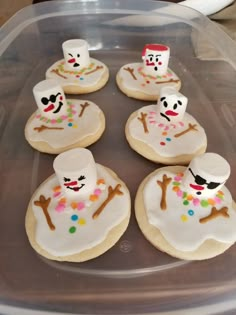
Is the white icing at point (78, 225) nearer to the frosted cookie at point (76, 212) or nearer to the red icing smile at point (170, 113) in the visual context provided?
the frosted cookie at point (76, 212)

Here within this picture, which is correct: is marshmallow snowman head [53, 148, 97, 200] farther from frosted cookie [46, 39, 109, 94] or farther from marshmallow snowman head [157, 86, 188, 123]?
frosted cookie [46, 39, 109, 94]

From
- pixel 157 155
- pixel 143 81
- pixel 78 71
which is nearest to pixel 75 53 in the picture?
pixel 78 71

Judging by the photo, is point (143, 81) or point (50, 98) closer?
point (50, 98)

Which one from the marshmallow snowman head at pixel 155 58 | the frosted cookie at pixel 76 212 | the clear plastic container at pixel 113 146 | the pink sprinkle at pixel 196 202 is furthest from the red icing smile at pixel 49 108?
the pink sprinkle at pixel 196 202

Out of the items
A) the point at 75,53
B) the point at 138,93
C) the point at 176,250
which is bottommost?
the point at 176,250

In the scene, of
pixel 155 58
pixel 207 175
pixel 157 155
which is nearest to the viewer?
pixel 207 175

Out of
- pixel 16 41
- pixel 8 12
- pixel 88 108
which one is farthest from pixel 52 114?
pixel 8 12

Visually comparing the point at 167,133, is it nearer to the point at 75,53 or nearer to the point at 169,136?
the point at 169,136
